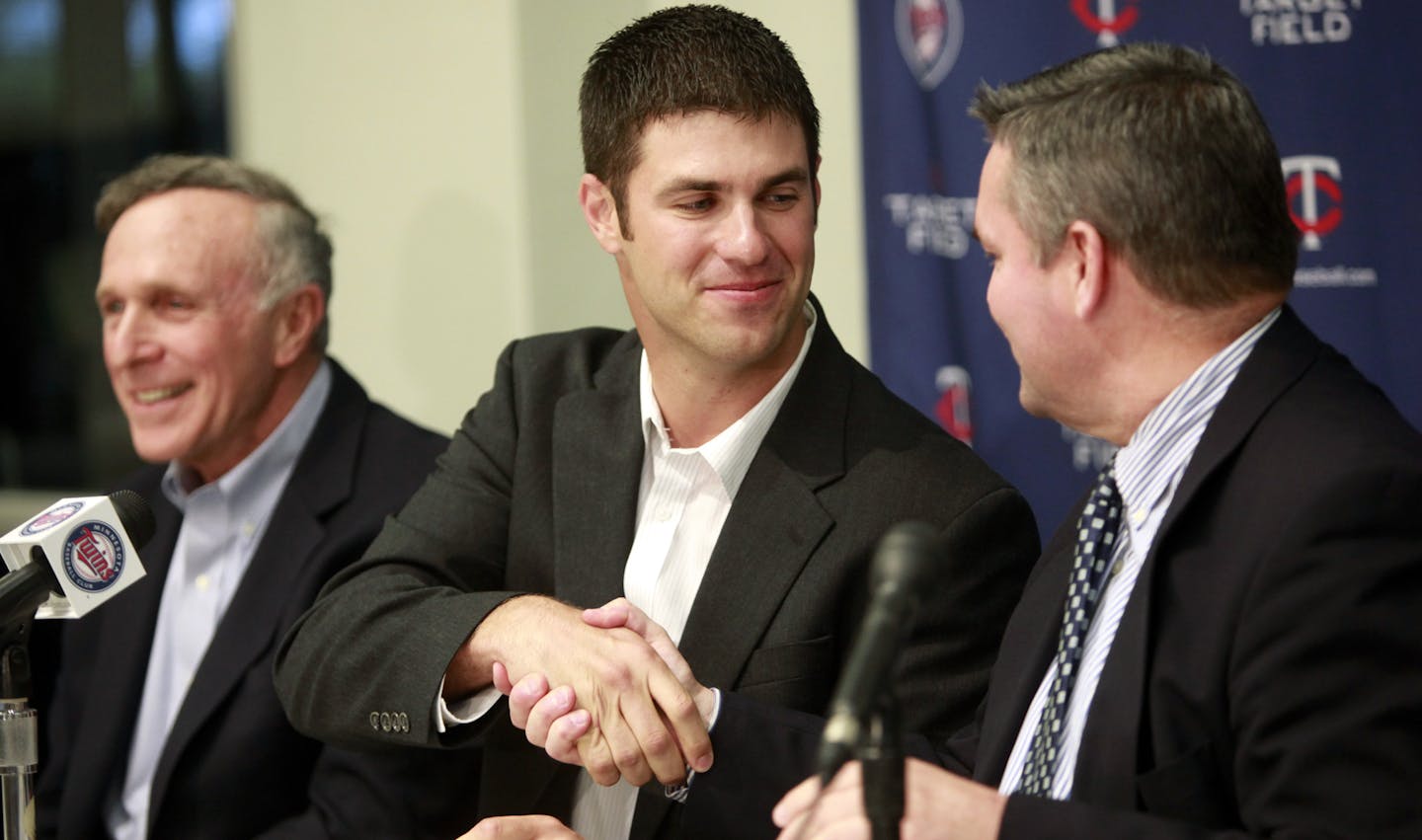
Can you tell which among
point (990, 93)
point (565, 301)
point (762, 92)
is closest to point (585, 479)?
point (762, 92)

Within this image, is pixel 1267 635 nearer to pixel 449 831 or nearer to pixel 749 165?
pixel 749 165

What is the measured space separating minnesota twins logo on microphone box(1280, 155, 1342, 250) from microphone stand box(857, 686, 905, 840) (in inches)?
76.8

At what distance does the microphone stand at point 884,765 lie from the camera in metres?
1.33

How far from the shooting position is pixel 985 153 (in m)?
3.27

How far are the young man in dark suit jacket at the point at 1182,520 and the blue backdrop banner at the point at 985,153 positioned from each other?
128cm

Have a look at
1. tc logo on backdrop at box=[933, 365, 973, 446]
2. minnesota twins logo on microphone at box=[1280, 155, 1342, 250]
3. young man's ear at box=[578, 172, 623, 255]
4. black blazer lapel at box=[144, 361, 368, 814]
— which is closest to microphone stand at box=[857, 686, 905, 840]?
young man's ear at box=[578, 172, 623, 255]

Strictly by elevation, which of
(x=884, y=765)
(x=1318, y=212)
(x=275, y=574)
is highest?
(x=1318, y=212)

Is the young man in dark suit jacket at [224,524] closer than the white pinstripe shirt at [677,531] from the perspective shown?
No

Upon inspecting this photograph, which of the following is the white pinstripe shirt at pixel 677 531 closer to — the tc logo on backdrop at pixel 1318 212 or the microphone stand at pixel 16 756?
the microphone stand at pixel 16 756

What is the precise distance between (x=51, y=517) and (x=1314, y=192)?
217cm

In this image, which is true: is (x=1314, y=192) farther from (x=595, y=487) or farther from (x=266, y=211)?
(x=266, y=211)

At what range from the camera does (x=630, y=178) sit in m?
2.38

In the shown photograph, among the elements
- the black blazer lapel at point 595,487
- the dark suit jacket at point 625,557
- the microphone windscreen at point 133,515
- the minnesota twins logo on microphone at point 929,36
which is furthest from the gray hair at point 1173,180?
the minnesota twins logo on microphone at point 929,36

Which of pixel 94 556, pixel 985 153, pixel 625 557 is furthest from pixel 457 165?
pixel 94 556
